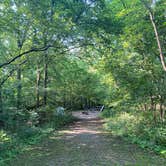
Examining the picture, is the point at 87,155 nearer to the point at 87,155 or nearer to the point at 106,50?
the point at 87,155

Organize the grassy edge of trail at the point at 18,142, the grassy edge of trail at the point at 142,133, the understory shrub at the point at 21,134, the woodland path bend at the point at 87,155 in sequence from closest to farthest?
1. the woodland path bend at the point at 87,155
2. the grassy edge of trail at the point at 18,142
3. the understory shrub at the point at 21,134
4. the grassy edge of trail at the point at 142,133

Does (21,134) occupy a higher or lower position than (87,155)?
higher

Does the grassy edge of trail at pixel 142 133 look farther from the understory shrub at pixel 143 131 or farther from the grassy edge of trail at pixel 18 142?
the grassy edge of trail at pixel 18 142

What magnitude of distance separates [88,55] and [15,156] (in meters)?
6.74

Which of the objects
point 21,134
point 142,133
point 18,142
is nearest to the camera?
point 18,142

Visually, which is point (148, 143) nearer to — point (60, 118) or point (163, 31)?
point (163, 31)

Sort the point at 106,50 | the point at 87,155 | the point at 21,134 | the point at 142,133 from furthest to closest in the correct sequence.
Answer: the point at 106,50, the point at 21,134, the point at 142,133, the point at 87,155

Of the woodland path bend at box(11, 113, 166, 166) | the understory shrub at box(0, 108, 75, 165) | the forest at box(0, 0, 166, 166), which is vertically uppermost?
the forest at box(0, 0, 166, 166)

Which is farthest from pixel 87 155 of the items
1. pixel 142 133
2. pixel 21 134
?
pixel 21 134

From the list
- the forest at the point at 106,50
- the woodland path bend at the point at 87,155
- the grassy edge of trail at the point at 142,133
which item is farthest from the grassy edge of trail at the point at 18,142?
the grassy edge of trail at the point at 142,133

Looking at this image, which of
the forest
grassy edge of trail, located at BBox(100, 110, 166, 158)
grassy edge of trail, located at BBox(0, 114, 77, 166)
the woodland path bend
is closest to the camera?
the woodland path bend

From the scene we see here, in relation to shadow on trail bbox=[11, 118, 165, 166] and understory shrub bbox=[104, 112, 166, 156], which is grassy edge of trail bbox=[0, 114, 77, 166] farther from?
understory shrub bbox=[104, 112, 166, 156]

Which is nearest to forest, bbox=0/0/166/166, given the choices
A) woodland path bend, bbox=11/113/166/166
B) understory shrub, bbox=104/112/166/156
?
understory shrub, bbox=104/112/166/156

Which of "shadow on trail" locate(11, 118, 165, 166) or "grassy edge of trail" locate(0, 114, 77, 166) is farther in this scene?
"grassy edge of trail" locate(0, 114, 77, 166)
